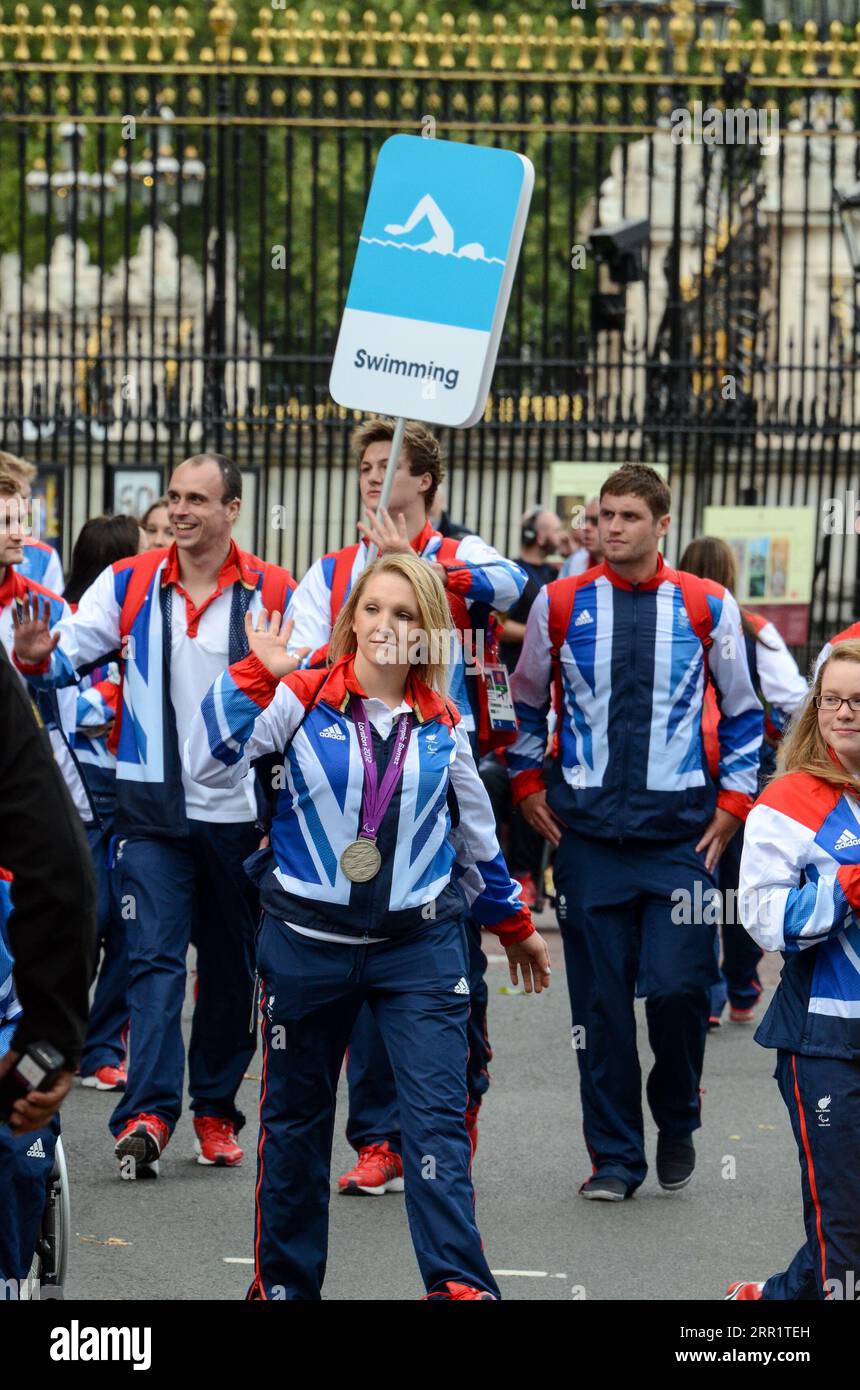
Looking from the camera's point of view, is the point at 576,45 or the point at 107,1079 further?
the point at 576,45

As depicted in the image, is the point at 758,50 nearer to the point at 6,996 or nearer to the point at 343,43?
the point at 343,43

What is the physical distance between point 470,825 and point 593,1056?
1.62 metres

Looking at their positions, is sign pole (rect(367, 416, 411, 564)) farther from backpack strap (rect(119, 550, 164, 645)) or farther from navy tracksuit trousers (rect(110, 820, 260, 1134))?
navy tracksuit trousers (rect(110, 820, 260, 1134))

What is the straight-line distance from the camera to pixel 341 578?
6254 mm

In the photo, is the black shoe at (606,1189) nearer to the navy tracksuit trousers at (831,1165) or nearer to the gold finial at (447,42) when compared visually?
the navy tracksuit trousers at (831,1165)

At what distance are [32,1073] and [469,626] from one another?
318cm

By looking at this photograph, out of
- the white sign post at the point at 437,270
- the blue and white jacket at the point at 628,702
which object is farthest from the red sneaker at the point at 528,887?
the white sign post at the point at 437,270

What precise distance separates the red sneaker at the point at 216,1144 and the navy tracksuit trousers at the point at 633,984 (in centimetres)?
105

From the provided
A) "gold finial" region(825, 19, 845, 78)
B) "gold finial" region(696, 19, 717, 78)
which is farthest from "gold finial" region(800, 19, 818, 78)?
"gold finial" region(696, 19, 717, 78)

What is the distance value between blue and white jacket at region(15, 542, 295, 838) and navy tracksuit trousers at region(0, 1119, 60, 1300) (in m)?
2.56

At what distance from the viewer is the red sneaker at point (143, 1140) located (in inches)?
251

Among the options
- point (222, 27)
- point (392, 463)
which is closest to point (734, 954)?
point (392, 463)

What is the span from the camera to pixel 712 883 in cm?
654

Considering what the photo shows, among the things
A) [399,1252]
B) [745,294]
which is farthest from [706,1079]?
[745,294]
